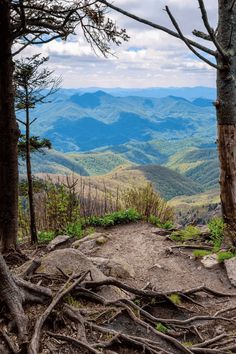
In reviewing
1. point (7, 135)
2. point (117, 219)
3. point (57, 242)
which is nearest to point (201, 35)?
point (7, 135)

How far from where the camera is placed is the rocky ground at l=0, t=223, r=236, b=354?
478 centimetres

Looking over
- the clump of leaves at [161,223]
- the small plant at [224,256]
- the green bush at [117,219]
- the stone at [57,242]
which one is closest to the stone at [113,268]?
the small plant at [224,256]

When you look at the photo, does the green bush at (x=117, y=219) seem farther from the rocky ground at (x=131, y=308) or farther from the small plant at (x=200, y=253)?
the small plant at (x=200, y=253)

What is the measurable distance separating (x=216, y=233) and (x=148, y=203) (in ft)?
15.7

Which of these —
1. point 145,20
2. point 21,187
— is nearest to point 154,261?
point 145,20

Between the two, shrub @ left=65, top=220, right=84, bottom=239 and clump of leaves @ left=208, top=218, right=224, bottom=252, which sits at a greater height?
clump of leaves @ left=208, top=218, right=224, bottom=252

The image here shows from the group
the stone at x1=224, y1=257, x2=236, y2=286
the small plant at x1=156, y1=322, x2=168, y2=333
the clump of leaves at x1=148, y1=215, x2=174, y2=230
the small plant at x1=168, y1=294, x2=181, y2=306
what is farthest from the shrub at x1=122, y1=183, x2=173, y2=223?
the small plant at x1=156, y1=322, x2=168, y2=333

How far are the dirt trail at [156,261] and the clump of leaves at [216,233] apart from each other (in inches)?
25.3

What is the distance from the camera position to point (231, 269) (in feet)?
27.0

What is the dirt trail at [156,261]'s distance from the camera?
809 cm

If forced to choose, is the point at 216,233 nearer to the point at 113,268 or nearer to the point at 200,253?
the point at 200,253

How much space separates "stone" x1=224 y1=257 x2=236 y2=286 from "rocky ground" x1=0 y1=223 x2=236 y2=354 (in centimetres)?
10

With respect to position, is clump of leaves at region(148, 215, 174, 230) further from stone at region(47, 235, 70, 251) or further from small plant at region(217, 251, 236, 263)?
small plant at region(217, 251, 236, 263)

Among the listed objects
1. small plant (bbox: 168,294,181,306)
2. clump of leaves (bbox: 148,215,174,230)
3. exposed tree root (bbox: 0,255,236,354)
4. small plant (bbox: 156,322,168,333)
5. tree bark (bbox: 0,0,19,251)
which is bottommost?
clump of leaves (bbox: 148,215,174,230)
